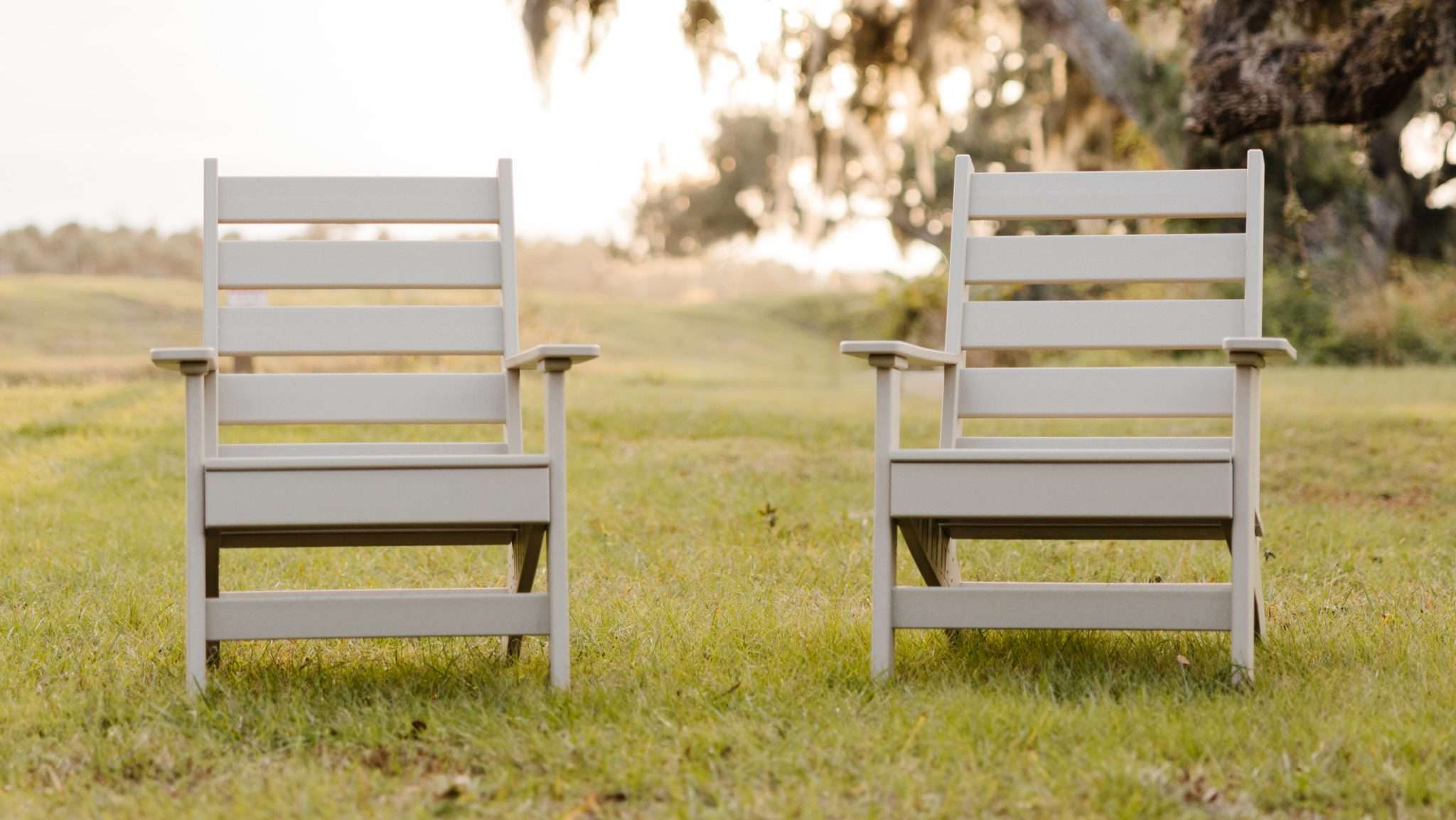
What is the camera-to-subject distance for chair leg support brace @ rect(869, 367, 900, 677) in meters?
2.59

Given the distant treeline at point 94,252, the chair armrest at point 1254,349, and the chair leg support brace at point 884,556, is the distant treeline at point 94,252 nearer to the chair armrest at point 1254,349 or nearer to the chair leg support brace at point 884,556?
the chair leg support brace at point 884,556

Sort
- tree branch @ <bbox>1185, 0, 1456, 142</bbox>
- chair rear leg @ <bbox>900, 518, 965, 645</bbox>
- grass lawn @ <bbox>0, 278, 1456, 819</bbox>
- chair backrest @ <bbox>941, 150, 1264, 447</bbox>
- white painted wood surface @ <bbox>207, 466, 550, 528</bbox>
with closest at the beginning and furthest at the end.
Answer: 1. grass lawn @ <bbox>0, 278, 1456, 819</bbox>
2. white painted wood surface @ <bbox>207, 466, 550, 528</bbox>
3. chair rear leg @ <bbox>900, 518, 965, 645</bbox>
4. chair backrest @ <bbox>941, 150, 1264, 447</bbox>
5. tree branch @ <bbox>1185, 0, 1456, 142</bbox>

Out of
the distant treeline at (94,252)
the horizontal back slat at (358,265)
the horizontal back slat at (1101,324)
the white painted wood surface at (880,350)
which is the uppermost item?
the distant treeline at (94,252)

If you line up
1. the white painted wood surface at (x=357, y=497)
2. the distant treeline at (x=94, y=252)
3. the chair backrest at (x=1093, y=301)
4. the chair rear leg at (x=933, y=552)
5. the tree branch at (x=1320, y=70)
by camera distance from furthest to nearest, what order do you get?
the distant treeline at (x=94, y=252) < the tree branch at (x=1320, y=70) < the chair backrest at (x=1093, y=301) < the chair rear leg at (x=933, y=552) < the white painted wood surface at (x=357, y=497)

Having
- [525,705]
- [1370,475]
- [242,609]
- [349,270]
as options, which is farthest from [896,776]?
[1370,475]

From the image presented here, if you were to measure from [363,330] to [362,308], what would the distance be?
0.06m

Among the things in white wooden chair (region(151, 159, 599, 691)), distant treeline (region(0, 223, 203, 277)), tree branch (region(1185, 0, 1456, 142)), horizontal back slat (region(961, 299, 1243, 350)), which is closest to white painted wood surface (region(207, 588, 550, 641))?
white wooden chair (region(151, 159, 599, 691))

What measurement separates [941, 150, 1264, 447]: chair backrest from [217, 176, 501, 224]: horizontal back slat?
1108mm

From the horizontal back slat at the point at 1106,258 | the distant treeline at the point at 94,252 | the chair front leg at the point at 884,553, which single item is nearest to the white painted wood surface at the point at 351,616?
the chair front leg at the point at 884,553

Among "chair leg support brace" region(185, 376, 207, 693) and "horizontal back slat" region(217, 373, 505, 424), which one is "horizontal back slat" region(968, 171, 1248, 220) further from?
"chair leg support brace" region(185, 376, 207, 693)

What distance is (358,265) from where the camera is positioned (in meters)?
3.02

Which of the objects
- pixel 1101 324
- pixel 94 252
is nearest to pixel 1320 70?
pixel 1101 324

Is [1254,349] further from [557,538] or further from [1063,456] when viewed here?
[557,538]

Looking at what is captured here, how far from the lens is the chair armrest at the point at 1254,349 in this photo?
2.51 meters
